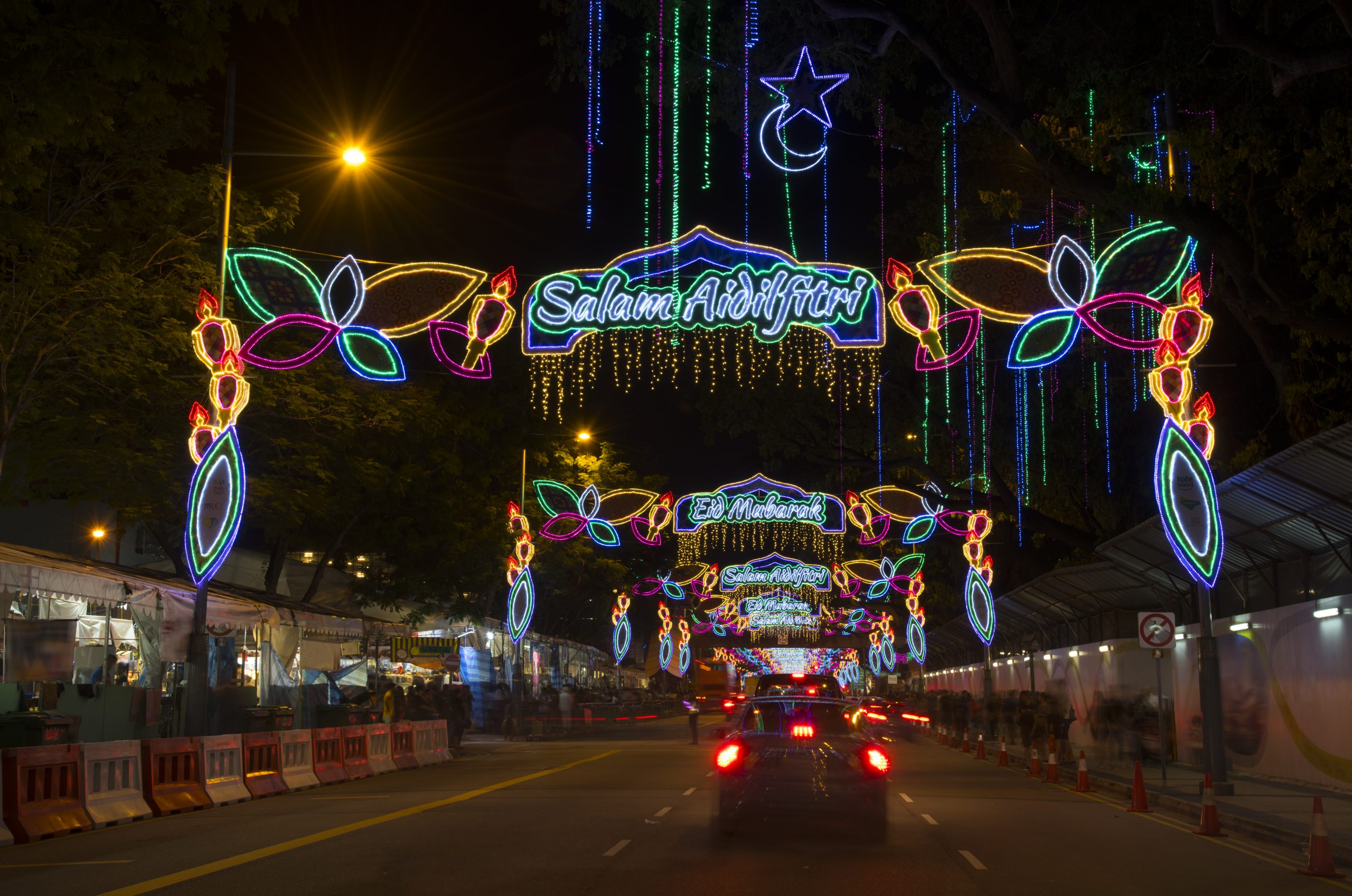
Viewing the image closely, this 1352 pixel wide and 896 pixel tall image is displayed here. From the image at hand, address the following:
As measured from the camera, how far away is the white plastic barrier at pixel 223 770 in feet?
61.3

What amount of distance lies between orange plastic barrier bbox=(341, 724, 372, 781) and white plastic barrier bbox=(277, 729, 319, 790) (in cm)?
146

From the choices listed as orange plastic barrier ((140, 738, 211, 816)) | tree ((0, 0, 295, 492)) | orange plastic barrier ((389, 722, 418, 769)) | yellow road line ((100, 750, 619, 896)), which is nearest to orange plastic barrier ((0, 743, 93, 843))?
orange plastic barrier ((140, 738, 211, 816))

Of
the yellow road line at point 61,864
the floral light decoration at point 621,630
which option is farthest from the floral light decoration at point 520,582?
the yellow road line at point 61,864

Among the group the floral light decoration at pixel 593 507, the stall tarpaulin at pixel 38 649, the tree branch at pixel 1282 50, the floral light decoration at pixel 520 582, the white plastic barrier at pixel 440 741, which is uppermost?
the tree branch at pixel 1282 50

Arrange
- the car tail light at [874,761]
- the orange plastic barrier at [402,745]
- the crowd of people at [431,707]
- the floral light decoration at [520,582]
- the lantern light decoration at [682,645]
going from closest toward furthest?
the car tail light at [874,761]
the orange plastic barrier at [402,745]
the crowd of people at [431,707]
the floral light decoration at [520,582]
the lantern light decoration at [682,645]

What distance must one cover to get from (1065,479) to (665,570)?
4217cm

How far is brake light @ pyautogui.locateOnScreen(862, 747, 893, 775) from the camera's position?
13589 millimetres

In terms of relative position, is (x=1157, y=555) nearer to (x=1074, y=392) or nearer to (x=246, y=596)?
(x=1074, y=392)

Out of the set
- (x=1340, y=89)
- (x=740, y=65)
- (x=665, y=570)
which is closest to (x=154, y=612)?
(x=740, y=65)

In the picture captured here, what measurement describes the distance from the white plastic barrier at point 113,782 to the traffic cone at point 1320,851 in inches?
523

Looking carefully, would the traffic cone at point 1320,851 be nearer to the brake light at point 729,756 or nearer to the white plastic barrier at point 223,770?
the brake light at point 729,756

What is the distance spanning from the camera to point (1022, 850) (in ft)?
43.6

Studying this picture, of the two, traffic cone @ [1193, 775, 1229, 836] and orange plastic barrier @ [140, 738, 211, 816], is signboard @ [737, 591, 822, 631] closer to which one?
orange plastic barrier @ [140, 738, 211, 816]

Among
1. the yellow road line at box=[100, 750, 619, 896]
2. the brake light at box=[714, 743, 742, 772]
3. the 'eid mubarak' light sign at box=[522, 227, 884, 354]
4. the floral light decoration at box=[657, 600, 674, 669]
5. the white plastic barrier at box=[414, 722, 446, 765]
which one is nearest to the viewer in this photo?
the yellow road line at box=[100, 750, 619, 896]
